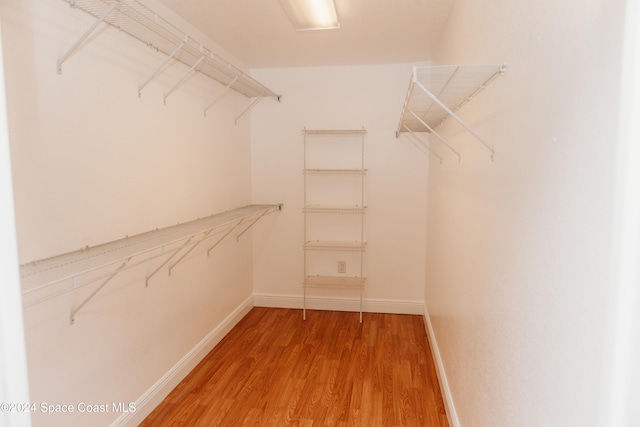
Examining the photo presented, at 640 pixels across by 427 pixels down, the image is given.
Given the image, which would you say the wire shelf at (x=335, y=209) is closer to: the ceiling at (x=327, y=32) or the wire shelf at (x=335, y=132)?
the wire shelf at (x=335, y=132)

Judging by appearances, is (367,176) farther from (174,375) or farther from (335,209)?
(174,375)

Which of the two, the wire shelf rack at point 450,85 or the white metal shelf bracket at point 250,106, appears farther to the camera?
the white metal shelf bracket at point 250,106

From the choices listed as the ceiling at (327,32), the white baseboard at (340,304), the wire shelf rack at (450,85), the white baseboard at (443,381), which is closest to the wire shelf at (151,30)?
the ceiling at (327,32)

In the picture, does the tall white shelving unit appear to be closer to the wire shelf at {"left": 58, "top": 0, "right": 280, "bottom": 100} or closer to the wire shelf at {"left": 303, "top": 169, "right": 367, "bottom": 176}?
the wire shelf at {"left": 303, "top": 169, "right": 367, "bottom": 176}

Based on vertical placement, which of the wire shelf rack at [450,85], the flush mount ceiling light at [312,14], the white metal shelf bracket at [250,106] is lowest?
the wire shelf rack at [450,85]

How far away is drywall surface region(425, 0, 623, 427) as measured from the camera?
2.25 feet

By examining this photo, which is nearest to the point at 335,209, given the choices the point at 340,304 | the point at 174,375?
the point at 340,304

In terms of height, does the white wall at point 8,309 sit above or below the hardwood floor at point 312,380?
above

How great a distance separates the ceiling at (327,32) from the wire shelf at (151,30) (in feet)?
0.96

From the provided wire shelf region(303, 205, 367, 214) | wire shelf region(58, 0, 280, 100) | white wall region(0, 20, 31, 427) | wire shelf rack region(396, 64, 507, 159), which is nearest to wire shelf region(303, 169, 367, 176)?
wire shelf region(303, 205, 367, 214)

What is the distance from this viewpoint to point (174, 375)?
2.47 m

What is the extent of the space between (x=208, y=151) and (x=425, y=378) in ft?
7.36

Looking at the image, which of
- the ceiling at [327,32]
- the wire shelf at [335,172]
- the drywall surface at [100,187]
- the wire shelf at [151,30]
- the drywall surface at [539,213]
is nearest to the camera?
the drywall surface at [539,213]

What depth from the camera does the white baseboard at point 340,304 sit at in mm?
3805
